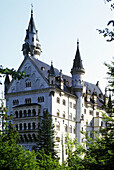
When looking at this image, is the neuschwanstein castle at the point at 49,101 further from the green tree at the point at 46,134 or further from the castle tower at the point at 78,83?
the green tree at the point at 46,134

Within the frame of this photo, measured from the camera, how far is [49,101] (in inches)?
3031

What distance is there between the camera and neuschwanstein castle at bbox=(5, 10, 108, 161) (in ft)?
252

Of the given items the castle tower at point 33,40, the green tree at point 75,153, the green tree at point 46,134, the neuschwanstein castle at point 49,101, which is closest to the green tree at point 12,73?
the green tree at point 75,153

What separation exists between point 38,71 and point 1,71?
6689 cm

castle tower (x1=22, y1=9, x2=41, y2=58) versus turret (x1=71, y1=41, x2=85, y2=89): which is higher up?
castle tower (x1=22, y1=9, x2=41, y2=58)

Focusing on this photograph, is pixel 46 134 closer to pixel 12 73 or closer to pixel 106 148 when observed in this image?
pixel 106 148

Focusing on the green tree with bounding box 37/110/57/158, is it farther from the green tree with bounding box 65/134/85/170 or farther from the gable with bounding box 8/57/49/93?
the green tree with bounding box 65/134/85/170

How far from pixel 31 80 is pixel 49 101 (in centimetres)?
728

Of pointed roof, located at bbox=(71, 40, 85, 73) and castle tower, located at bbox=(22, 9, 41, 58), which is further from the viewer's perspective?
castle tower, located at bbox=(22, 9, 41, 58)

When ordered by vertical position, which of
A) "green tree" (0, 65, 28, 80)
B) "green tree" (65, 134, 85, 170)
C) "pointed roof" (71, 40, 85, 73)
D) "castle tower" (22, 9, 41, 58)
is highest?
"castle tower" (22, 9, 41, 58)

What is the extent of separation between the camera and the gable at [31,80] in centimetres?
7925

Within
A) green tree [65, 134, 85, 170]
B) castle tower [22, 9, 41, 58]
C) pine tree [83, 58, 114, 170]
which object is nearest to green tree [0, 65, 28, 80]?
pine tree [83, 58, 114, 170]

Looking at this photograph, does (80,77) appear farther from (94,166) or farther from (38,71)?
(94,166)

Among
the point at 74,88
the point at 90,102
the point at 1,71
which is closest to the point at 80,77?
the point at 74,88
